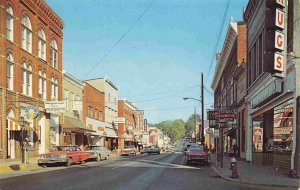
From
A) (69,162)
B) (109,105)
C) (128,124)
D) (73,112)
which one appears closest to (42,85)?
(73,112)

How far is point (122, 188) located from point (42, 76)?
2746cm

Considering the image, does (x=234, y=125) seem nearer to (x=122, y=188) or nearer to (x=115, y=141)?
(x=122, y=188)

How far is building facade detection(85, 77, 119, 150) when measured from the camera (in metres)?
65.7

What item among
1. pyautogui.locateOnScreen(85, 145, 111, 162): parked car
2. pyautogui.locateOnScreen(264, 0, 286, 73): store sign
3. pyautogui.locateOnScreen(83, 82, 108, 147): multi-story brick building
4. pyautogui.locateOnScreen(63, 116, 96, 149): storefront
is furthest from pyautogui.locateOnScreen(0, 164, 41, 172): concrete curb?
pyautogui.locateOnScreen(83, 82, 108, 147): multi-story brick building

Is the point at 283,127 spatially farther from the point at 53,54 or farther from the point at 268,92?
the point at 53,54

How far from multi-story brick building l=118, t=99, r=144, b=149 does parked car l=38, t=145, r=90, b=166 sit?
4014 cm

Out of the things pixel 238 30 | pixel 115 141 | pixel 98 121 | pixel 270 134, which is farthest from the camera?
pixel 115 141

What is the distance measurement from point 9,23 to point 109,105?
38450 millimetres

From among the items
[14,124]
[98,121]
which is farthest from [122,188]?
[98,121]

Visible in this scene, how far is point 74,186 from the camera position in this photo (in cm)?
1463

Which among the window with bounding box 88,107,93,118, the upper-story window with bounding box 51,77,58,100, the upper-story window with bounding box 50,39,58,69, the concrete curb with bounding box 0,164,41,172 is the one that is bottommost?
the concrete curb with bounding box 0,164,41,172

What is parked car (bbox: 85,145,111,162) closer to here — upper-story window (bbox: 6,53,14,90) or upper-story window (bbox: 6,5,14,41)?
upper-story window (bbox: 6,53,14,90)

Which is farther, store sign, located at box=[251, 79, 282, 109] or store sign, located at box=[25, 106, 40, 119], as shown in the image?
store sign, located at box=[25, 106, 40, 119]

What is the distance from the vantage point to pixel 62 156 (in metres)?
28.1
